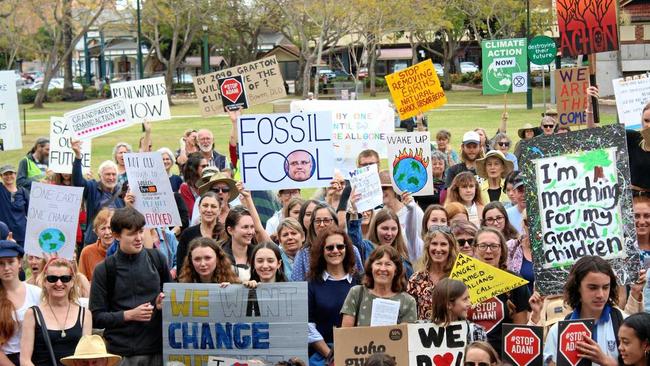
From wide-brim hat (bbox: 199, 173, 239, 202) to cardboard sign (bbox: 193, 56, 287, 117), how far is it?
401 centimetres

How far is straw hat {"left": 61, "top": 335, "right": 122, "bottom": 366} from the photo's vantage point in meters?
7.01

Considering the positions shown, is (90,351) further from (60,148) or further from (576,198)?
(60,148)

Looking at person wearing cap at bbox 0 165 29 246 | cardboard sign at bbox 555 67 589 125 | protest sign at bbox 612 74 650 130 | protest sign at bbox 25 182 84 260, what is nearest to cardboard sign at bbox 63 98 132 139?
person wearing cap at bbox 0 165 29 246

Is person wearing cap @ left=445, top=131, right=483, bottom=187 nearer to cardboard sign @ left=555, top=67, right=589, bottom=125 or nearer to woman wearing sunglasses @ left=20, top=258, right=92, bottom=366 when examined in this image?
cardboard sign @ left=555, top=67, right=589, bottom=125

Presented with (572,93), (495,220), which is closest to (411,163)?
(495,220)

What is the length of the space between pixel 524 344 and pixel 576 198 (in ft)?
4.10

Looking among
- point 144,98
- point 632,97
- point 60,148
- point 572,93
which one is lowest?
point 60,148

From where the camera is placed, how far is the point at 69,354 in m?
7.46

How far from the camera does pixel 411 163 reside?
12273 millimetres

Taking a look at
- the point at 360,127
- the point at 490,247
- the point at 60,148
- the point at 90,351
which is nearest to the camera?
the point at 90,351

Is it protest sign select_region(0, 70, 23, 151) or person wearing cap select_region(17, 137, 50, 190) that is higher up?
protest sign select_region(0, 70, 23, 151)

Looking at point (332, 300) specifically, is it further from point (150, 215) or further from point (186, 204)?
point (186, 204)

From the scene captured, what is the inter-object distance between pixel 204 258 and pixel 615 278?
2.60 m

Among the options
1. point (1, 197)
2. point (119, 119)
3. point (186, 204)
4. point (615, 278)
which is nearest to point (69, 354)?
point (615, 278)
